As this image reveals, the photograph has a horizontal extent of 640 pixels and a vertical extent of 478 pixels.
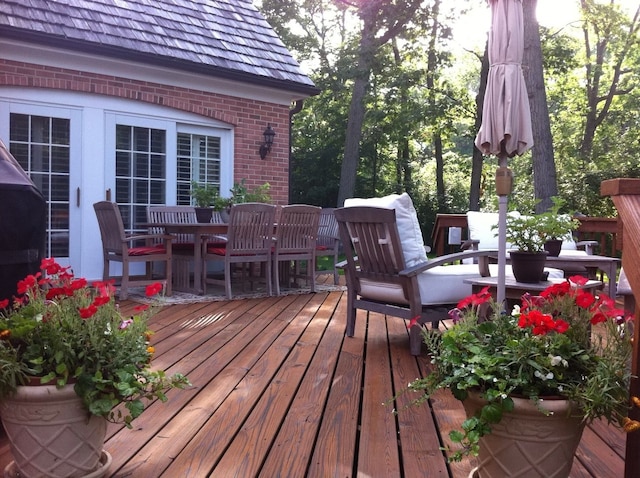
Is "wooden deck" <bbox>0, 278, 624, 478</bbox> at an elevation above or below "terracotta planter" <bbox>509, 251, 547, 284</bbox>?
below

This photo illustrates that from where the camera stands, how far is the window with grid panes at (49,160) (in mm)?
6051

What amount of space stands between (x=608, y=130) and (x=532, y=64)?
11.4 meters

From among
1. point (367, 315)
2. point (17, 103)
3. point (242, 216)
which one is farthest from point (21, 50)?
point (367, 315)

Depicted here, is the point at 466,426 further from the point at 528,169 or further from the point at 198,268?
the point at 528,169

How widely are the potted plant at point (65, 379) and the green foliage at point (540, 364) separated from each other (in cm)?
87

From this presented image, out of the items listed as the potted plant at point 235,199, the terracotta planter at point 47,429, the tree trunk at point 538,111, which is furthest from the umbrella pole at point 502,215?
the tree trunk at point 538,111

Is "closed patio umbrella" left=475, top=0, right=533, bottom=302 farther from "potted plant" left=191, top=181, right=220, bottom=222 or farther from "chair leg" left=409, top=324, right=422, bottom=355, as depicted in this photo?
"potted plant" left=191, top=181, right=220, bottom=222

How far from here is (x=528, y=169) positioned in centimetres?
1855

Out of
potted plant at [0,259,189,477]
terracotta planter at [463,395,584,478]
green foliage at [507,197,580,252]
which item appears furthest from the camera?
green foliage at [507,197,580,252]

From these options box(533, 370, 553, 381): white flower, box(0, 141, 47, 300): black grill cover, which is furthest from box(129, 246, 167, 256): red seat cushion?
box(533, 370, 553, 381): white flower

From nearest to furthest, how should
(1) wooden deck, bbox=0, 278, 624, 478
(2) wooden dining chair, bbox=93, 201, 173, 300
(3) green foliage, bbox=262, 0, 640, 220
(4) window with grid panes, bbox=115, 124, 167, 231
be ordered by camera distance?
(1) wooden deck, bbox=0, 278, 624, 478
(2) wooden dining chair, bbox=93, 201, 173, 300
(4) window with grid panes, bbox=115, 124, 167, 231
(3) green foliage, bbox=262, 0, 640, 220

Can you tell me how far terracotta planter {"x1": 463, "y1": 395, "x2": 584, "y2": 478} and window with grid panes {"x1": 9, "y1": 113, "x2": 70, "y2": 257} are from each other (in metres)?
5.49

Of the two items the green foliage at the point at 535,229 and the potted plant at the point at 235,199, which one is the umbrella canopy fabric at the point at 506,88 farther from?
the potted plant at the point at 235,199

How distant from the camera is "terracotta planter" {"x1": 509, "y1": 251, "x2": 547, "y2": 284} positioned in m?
3.35
